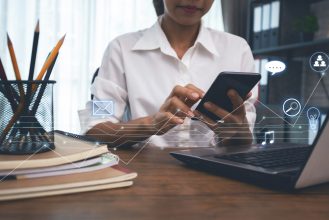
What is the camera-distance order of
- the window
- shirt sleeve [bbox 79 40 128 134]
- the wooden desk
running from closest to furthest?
the wooden desk, shirt sleeve [bbox 79 40 128 134], the window

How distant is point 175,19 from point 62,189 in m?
0.64

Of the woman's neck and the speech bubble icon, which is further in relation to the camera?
the woman's neck

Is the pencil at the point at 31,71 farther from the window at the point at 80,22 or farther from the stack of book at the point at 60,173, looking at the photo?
the window at the point at 80,22

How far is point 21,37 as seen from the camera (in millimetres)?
983

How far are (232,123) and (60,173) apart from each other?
12.5 inches

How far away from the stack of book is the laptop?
0.12 metres

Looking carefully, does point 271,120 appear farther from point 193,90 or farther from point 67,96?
point 67,96

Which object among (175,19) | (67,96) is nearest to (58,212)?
(67,96)

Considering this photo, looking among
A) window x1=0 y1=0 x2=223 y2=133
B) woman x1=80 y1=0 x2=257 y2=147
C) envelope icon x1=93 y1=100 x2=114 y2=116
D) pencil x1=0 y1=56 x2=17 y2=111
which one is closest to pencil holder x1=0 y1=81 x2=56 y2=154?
pencil x1=0 y1=56 x2=17 y2=111

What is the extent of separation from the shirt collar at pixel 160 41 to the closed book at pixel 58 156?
54 centimetres

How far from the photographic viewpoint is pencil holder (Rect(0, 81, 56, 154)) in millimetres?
389

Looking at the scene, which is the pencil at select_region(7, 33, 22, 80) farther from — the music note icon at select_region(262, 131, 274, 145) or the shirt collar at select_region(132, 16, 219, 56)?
the shirt collar at select_region(132, 16, 219, 56)
